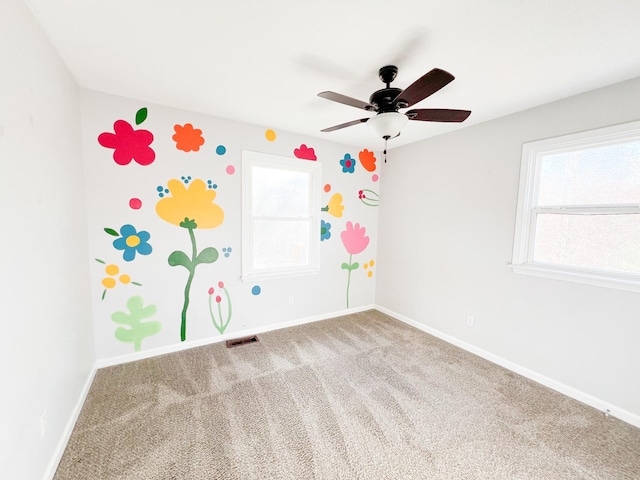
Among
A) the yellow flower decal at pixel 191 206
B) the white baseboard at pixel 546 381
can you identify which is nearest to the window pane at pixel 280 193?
the yellow flower decal at pixel 191 206

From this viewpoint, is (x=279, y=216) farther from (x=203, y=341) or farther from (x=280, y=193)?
(x=203, y=341)

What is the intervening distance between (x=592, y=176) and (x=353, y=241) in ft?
8.10

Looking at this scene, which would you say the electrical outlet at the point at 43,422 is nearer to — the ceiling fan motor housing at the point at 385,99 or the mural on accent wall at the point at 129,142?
the mural on accent wall at the point at 129,142

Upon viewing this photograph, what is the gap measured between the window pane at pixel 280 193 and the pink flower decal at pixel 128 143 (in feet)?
3.41

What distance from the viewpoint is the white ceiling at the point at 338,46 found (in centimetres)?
131

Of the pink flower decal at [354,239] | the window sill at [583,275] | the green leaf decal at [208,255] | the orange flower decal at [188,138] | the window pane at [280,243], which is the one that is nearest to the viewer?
the window sill at [583,275]

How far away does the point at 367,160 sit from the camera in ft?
12.4

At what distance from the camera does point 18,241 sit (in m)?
1.18

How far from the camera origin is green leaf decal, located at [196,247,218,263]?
274 centimetres

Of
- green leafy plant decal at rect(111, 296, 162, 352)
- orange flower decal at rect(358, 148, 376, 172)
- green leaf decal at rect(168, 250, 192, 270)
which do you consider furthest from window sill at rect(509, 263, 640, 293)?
green leafy plant decal at rect(111, 296, 162, 352)

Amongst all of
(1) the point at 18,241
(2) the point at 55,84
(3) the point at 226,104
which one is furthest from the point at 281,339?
(2) the point at 55,84

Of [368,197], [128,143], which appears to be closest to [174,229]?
[128,143]

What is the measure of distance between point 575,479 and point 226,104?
3.61 meters

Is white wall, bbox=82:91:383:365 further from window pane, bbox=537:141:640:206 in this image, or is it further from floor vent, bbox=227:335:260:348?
window pane, bbox=537:141:640:206
